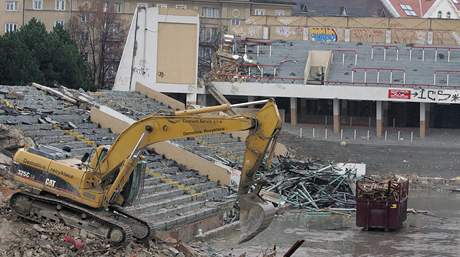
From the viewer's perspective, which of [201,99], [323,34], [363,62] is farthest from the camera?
[323,34]

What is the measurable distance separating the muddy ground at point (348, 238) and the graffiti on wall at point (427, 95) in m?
24.8

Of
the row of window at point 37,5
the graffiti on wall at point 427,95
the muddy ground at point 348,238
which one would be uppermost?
the row of window at point 37,5

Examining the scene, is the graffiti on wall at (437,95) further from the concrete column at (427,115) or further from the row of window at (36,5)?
the row of window at (36,5)

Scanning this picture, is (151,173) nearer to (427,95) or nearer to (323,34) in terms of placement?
(427,95)

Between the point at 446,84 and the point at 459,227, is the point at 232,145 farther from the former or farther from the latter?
the point at 446,84

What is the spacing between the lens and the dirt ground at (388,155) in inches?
1718

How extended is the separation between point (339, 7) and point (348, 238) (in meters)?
78.6

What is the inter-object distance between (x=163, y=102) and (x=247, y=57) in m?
17.4

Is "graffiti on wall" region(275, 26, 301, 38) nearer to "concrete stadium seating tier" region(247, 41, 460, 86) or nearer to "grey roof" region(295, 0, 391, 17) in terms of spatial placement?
"concrete stadium seating tier" region(247, 41, 460, 86)

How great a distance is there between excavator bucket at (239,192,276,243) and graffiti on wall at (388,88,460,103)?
4020 centimetres

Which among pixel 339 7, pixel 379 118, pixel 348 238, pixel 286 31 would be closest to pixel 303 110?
pixel 379 118

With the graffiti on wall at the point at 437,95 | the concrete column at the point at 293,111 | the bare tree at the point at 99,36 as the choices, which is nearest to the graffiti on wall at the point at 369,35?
the graffiti on wall at the point at 437,95

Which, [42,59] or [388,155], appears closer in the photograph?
[388,155]

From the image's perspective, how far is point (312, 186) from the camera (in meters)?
31.8
